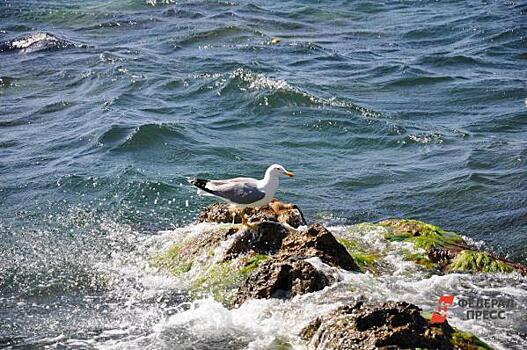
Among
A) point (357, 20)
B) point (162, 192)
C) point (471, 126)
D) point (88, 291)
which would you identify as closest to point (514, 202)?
point (471, 126)

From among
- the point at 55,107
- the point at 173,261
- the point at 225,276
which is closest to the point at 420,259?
the point at 225,276

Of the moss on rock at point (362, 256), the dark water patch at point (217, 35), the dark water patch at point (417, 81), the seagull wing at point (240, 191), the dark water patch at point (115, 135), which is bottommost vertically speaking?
the dark water patch at point (417, 81)

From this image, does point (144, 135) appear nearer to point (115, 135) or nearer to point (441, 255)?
point (115, 135)

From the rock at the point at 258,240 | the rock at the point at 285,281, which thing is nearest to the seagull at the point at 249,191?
the rock at the point at 258,240

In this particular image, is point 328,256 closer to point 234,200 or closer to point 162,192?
point 234,200

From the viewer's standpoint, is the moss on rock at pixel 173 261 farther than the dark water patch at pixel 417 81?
No

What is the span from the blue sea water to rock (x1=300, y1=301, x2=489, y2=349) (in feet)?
7.50

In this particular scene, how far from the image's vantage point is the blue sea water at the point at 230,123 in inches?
417

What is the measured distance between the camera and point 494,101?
53.7 feet

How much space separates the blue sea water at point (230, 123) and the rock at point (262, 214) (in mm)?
1225

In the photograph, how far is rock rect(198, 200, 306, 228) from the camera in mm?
9297

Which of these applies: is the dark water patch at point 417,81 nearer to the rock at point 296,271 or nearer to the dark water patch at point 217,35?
the dark water patch at point 217,35

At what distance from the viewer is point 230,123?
15.8m

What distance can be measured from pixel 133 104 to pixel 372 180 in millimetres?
6162
